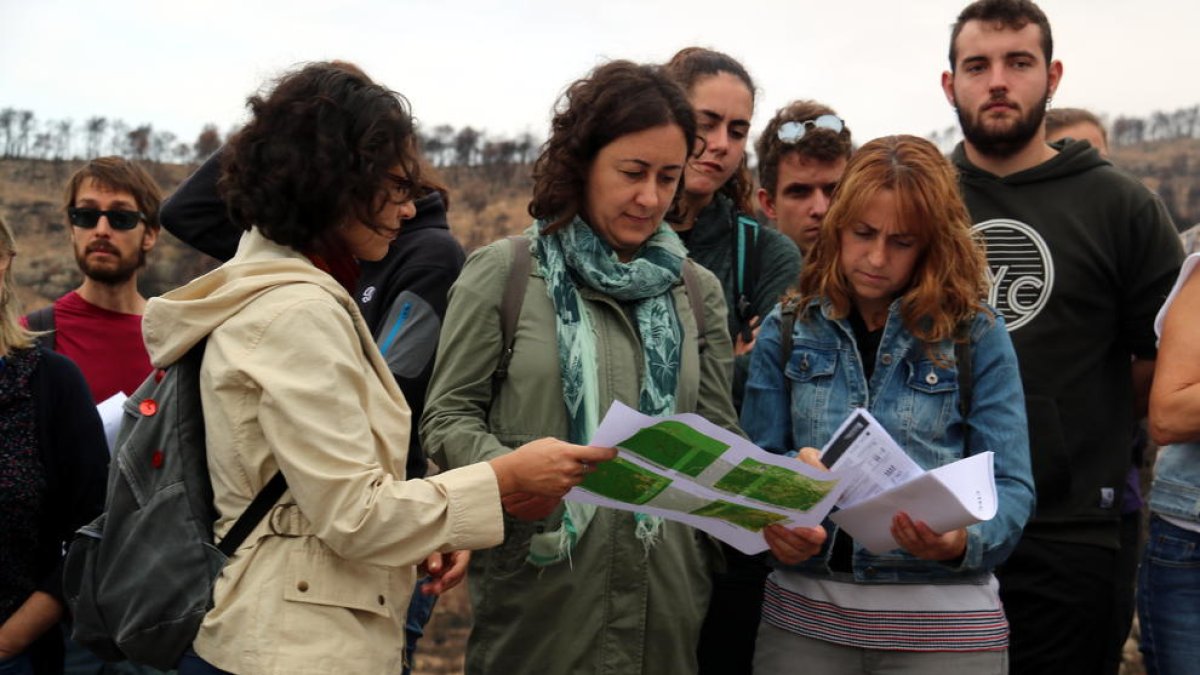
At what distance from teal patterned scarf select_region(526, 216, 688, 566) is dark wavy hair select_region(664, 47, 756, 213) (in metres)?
0.98

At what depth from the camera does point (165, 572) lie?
2.50m

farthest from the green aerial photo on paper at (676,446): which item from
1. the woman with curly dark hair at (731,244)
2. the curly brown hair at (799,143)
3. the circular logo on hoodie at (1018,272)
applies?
the curly brown hair at (799,143)

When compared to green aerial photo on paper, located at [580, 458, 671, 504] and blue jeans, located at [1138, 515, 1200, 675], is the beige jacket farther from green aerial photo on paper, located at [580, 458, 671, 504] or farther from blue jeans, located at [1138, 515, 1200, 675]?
blue jeans, located at [1138, 515, 1200, 675]

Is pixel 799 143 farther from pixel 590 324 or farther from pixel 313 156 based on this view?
pixel 313 156

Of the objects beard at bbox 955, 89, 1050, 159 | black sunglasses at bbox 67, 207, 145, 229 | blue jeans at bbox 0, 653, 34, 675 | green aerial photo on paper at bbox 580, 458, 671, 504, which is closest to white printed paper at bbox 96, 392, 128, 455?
blue jeans at bbox 0, 653, 34, 675

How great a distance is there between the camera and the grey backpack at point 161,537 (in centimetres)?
249

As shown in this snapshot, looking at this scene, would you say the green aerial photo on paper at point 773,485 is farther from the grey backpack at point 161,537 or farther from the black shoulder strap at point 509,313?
the grey backpack at point 161,537

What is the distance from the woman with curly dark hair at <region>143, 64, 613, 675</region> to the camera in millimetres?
2453

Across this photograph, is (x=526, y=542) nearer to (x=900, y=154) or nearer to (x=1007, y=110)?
(x=900, y=154)

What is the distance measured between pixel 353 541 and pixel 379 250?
66 centimetres

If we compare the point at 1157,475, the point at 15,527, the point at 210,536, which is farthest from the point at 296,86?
the point at 1157,475

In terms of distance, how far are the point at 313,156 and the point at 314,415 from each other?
0.55m

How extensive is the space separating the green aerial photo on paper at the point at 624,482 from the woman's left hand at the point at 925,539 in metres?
0.60

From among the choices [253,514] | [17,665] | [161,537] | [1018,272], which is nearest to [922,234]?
[1018,272]
